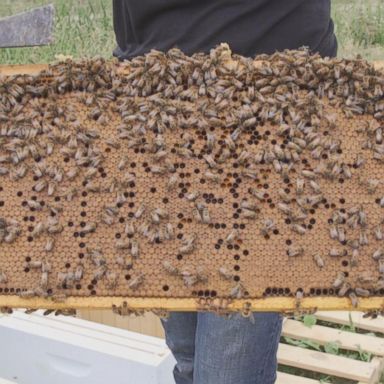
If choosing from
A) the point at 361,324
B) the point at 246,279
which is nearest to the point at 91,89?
the point at 246,279

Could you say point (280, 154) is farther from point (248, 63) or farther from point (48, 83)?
point (48, 83)

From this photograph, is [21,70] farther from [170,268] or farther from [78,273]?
[170,268]

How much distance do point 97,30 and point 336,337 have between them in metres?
4.65

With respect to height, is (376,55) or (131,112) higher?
(376,55)

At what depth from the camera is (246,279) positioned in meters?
1.79

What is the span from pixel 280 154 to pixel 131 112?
1.41 feet

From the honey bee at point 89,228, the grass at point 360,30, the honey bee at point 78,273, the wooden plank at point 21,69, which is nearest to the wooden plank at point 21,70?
the wooden plank at point 21,69

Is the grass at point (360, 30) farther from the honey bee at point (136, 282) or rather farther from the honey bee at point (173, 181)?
the honey bee at point (136, 282)

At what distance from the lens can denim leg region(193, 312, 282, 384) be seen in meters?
2.17

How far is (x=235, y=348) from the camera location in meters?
2.21

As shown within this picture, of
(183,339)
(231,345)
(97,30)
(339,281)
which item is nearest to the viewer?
(339,281)

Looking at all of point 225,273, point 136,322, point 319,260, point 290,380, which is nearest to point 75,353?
point 136,322

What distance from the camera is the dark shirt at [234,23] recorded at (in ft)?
6.88

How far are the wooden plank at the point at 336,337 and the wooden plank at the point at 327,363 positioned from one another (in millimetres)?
131
